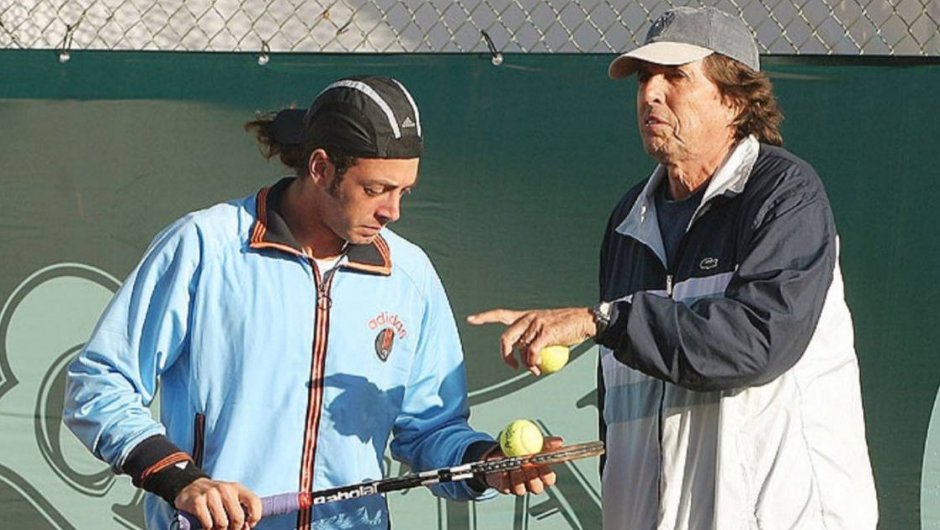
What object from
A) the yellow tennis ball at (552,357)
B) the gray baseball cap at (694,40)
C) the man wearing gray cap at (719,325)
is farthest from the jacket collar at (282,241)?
the gray baseball cap at (694,40)

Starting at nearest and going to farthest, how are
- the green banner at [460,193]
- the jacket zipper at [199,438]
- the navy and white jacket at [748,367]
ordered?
the navy and white jacket at [748,367] → the jacket zipper at [199,438] → the green banner at [460,193]

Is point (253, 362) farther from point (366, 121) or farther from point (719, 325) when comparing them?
point (719, 325)

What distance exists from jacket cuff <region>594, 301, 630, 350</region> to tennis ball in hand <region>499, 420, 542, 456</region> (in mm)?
296

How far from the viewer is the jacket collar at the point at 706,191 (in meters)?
3.33

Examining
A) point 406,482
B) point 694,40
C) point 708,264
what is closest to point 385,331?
point 406,482

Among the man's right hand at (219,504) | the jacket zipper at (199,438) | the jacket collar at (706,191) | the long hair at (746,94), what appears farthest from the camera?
the long hair at (746,94)

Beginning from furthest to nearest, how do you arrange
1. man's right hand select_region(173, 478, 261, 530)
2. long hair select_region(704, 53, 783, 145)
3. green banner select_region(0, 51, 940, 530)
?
green banner select_region(0, 51, 940, 530) < long hair select_region(704, 53, 783, 145) < man's right hand select_region(173, 478, 261, 530)

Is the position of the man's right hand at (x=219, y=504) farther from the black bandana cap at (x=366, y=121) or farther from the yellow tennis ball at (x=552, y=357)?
the black bandana cap at (x=366, y=121)

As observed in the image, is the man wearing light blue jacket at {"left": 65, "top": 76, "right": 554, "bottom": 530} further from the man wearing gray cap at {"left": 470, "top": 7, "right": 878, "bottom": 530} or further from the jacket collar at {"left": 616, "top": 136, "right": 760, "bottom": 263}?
the jacket collar at {"left": 616, "top": 136, "right": 760, "bottom": 263}

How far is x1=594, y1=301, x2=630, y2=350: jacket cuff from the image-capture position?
10.3ft

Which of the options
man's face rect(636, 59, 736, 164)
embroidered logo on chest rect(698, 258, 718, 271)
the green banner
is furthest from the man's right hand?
the green banner

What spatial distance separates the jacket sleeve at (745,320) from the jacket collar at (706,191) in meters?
0.15

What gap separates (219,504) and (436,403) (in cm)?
66

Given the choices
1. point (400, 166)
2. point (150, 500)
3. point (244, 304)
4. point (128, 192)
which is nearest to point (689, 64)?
point (400, 166)
